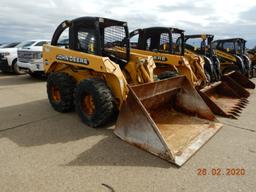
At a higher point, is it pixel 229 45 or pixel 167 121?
pixel 229 45

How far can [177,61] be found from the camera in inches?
260

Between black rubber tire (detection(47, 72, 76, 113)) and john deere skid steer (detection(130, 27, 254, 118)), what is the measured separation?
2.33 metres

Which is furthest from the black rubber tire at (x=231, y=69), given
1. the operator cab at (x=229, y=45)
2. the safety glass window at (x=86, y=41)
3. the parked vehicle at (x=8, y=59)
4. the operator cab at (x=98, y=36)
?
the parked vehicle at (x=8, y=59)

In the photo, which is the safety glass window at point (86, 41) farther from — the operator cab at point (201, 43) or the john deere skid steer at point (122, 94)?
the operator cab at point (201, 43)

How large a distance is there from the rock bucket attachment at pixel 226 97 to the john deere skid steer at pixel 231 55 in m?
3.76

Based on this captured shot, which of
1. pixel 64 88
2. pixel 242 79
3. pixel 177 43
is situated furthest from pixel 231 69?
pixel 64 88

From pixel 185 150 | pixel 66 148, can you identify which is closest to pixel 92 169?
pixel 66 148

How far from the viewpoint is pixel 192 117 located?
179 inches

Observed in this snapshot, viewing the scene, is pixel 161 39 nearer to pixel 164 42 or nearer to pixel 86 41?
pixel 164 42

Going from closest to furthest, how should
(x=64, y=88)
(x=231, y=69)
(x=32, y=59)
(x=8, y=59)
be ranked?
(x=64, y=88) < (x=32, y=59) < (x=231, y=69) < (x=8, y=59)

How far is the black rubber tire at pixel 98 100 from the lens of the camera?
4.08 m

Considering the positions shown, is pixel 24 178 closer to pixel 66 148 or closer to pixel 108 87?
pixel 66 148

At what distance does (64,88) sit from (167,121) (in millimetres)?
2268

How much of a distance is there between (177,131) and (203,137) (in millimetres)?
425
